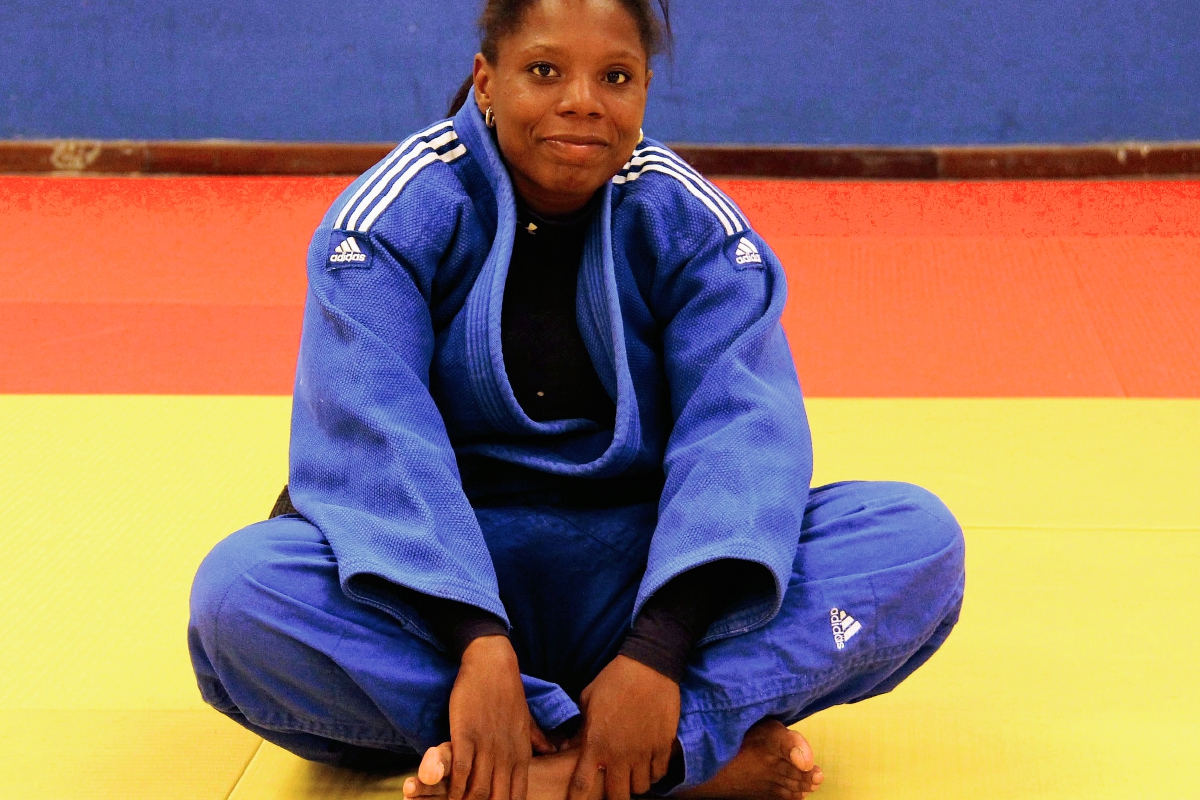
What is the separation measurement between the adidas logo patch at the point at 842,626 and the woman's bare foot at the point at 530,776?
314mm

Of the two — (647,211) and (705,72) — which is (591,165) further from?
(705,72)

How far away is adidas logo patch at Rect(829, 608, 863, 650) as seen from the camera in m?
1.57

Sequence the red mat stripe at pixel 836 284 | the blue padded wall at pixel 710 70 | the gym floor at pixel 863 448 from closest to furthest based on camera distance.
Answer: the gym floor at pixel 863 448 < the red mat stripe at pixel 836 284 < the blue padded wall at pixel 710 70

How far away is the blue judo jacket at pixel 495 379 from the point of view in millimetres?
1559

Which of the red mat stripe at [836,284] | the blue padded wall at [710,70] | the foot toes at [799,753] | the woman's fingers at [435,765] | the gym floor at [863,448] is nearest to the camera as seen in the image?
the woman's fingers at [435,765]

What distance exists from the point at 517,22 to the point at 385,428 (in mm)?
515

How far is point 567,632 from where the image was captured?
68.2 inches

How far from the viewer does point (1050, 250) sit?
13.7 ft

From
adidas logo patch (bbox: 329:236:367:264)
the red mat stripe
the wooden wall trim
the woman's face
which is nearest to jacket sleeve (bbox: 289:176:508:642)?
adidas logo patch (bbox: 329:236:367:264)

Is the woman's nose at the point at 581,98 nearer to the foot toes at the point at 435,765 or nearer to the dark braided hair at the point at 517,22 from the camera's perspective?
the dark braided hair at the point at 517,22

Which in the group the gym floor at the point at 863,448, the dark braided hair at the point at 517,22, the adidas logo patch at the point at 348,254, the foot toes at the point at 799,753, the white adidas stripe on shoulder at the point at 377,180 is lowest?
the gym floor at the point at 863,448

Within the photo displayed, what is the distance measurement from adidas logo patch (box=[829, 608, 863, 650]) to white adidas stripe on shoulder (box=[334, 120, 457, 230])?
28.4 inches

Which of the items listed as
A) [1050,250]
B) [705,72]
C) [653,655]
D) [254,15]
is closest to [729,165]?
[705,72]

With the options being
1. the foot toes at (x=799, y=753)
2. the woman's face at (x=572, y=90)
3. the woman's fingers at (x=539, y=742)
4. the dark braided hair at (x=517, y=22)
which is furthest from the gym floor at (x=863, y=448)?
the dark braided hair at (x=517, y=22)
